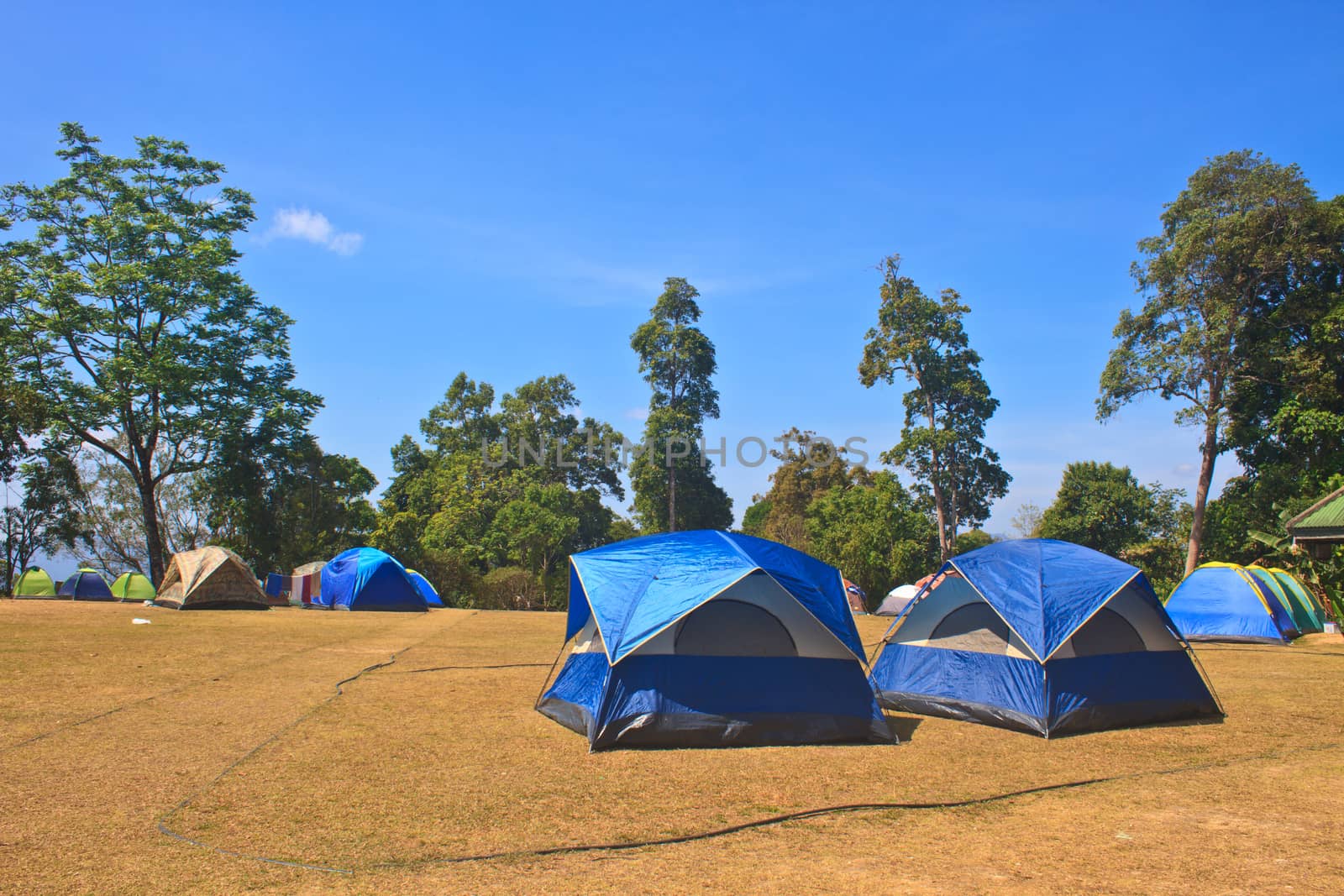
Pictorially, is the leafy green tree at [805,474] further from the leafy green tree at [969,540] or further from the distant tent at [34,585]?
the distant tent at [34,585]

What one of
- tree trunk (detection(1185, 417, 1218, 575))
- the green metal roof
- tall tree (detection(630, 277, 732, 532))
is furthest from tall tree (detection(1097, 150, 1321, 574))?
tall tree (detection(630, 277, 732, 532))

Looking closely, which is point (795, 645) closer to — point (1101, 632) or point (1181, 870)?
point (1101, 632)

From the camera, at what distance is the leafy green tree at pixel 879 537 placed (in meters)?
33.5

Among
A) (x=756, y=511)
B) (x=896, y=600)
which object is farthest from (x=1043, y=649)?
(x=756, y=511)

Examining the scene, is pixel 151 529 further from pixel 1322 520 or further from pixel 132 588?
pixel 1322 520

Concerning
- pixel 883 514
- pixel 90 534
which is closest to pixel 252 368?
pixel 90 534

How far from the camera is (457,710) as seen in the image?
327 inches

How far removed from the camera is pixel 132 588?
25078 millimetres

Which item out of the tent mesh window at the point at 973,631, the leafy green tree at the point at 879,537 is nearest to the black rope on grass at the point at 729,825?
the tent mesh window at the point at 973,631

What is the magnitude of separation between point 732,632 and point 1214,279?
26.2m

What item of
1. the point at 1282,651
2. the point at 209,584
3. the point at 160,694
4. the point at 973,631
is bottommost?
the point at 1282,651

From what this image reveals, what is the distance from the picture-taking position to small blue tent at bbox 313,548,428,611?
24.1m

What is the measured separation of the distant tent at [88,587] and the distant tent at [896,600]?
1050 inches

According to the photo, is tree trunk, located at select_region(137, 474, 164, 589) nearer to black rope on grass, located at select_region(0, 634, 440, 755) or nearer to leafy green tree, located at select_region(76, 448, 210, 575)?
leafy green tree, located at select_region(76, 448, 210, 575)
